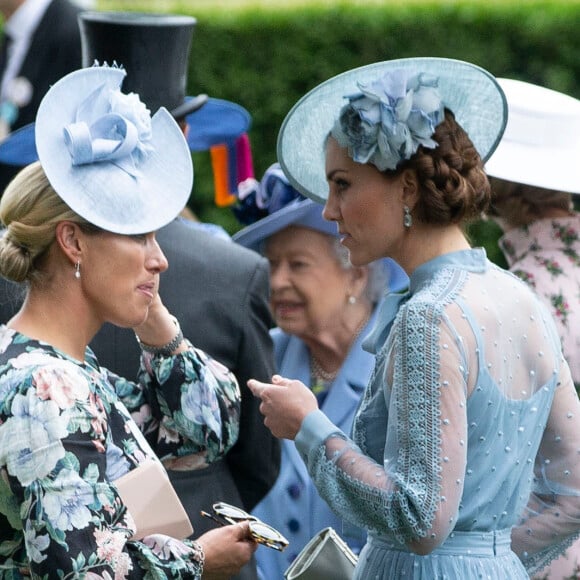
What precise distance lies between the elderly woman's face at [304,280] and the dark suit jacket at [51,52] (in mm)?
2242

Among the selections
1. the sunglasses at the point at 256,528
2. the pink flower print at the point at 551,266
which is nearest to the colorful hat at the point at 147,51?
the pink flower print at the point at 551,266

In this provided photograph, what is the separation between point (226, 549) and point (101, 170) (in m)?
0.89

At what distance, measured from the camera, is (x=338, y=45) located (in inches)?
305

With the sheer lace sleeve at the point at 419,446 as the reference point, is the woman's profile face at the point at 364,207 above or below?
above

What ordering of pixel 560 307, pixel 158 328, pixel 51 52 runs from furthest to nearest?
1. pixel 51 52
2. pixel 560 307
3. pixel 158 328

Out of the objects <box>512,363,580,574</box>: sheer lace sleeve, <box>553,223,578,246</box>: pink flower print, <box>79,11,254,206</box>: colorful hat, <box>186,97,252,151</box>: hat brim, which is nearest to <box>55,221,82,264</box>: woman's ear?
<box>512,363,580,574</box>: sheer lace sleeve

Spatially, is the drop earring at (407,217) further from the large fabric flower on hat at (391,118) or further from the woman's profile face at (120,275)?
the woman's profile face at (120,275)

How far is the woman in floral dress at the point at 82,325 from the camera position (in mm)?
2398

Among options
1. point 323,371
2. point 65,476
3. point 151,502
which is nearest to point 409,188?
point 151,502

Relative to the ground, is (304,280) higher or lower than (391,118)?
lower

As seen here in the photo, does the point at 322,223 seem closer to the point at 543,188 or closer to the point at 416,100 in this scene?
the point at 543,188

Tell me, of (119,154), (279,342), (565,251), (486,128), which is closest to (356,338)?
(279,342)

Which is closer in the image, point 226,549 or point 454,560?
point 454,560

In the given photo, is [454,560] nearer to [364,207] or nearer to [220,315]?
[364,207]
